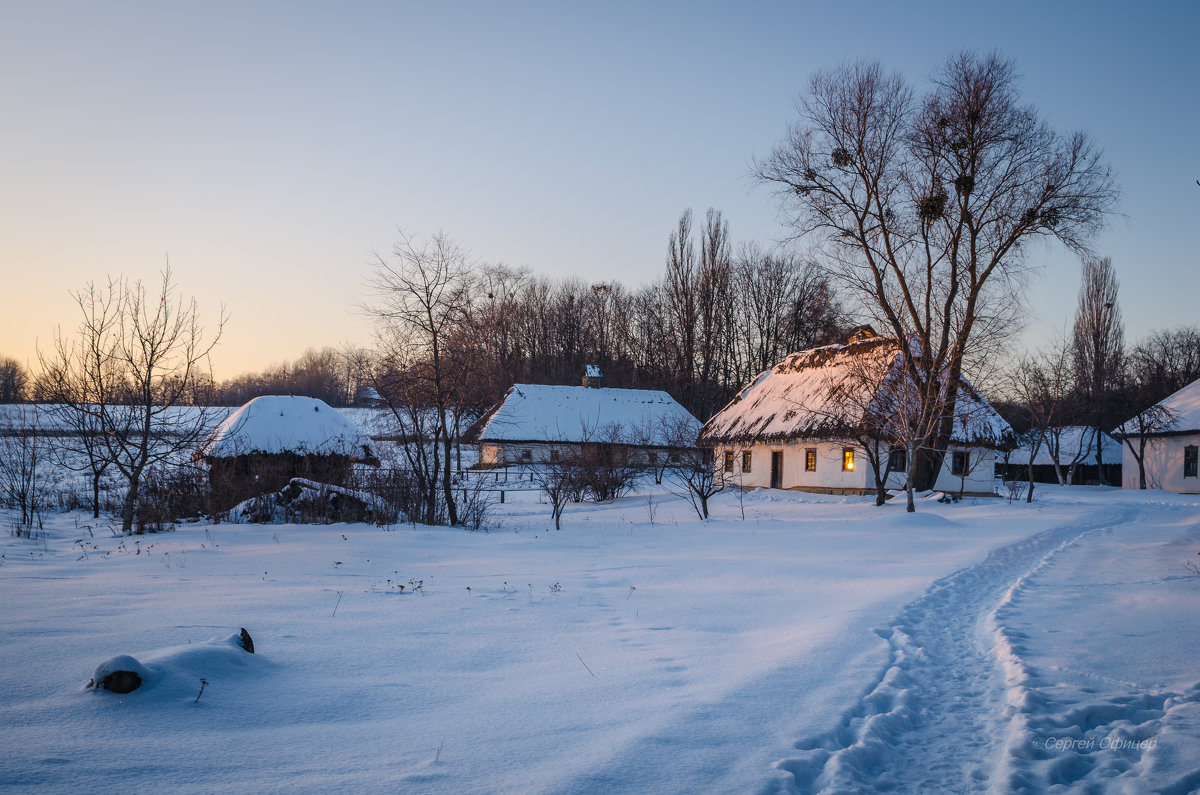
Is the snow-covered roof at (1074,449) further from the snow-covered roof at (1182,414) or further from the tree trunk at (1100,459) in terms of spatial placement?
the snow-covered roof at (1182,414)

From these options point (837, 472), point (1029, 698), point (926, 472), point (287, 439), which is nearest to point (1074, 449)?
point (926, 472)

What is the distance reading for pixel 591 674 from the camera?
16.6ft

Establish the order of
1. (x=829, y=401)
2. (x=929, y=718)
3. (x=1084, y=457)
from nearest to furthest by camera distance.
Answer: (x=929, y=718)
(x=829, y=401)
(x=1084, y=457)

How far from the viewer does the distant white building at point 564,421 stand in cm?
4312

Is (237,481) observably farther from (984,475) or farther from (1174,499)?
(1174,499)

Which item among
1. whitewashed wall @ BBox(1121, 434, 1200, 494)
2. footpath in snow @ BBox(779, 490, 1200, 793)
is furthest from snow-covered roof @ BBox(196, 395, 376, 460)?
whitewashed wall @ BBox(1121, 434, 1200, 494)

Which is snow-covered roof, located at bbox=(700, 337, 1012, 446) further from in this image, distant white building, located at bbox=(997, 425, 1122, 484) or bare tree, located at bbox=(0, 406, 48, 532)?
bare tree, located at bbox=(0, 406, 48, 532)

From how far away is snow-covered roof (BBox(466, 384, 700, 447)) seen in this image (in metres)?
43.7

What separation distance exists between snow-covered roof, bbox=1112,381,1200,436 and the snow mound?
3893 cm

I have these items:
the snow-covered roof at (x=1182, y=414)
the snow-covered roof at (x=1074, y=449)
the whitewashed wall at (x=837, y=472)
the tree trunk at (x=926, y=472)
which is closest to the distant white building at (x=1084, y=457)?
the snow-covered roof at (x=1074, y=449)

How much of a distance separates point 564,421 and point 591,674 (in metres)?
40.0

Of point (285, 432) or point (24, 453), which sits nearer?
point (24, 453)

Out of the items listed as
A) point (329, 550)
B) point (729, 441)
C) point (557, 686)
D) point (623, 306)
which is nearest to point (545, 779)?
point (557, 686)

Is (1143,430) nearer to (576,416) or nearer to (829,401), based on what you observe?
(829,401)
